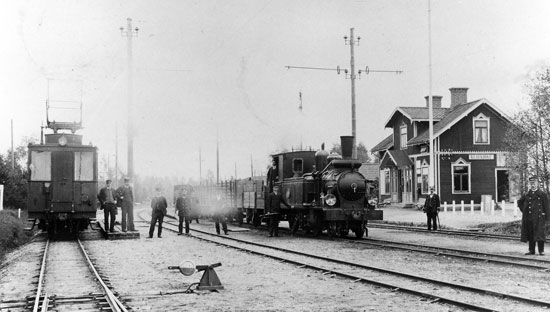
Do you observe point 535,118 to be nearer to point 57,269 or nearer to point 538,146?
point 538,146

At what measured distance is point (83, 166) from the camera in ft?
66.3

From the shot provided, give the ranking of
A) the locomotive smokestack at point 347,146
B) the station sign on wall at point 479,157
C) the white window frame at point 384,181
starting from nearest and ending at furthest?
the locomotive smokestack at point 347,146 → the station sign on wall at point 479,157 → the white window frame at point 384,181

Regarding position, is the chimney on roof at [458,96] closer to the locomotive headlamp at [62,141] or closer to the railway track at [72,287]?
the locomotive headlamp at [62,141]

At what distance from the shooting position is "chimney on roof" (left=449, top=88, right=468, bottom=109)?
42256 mm

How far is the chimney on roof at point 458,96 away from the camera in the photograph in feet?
139

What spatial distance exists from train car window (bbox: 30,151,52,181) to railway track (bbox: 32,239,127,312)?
500cm

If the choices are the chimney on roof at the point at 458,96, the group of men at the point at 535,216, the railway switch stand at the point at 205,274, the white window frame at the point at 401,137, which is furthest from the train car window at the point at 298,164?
the chimney on roof at the point at 458,96

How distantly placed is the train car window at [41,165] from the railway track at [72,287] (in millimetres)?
5000

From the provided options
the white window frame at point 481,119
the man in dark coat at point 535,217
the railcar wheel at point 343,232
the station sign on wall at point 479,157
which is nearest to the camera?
the man in dark coat at point 535,217

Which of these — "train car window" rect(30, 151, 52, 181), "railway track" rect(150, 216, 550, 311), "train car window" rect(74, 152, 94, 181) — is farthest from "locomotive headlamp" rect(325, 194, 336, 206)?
"train car window" rect(30, 151, 52, 181)

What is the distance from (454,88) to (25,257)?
33371 mm

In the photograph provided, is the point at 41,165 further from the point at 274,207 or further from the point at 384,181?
the point at 384,181

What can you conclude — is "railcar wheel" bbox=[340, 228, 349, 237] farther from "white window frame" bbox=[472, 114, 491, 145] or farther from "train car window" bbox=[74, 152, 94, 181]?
"white window frame" bbox=[472, 114, 491, 145]

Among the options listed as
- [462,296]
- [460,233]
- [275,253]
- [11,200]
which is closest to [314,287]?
[462,296]
